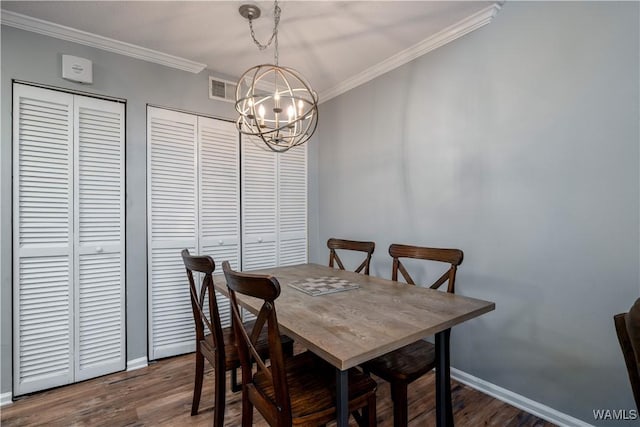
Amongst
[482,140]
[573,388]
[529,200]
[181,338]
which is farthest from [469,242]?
[181,338]

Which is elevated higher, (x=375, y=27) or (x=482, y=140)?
(x=375, y=27)

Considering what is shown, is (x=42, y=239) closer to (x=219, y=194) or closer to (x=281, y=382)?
(x=219, y=194)

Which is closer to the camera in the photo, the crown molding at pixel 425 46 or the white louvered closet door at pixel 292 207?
the crown molding at pixel 425 46

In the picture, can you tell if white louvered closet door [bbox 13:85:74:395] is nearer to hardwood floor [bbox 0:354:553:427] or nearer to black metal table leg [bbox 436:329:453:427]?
hardwood floor [bbox 0:354:553:427]

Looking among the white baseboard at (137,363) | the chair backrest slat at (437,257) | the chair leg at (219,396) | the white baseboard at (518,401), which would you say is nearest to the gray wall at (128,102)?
the white baseboard at (137,363)

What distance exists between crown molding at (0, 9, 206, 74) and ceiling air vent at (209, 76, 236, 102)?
0.16 metres

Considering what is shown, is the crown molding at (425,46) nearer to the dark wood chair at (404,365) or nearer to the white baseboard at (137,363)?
the dark wood chair at (404,365)

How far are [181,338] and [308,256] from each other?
4.96ft

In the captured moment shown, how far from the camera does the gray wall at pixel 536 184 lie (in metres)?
1.58

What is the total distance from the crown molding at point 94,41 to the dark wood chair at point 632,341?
3.11 meters

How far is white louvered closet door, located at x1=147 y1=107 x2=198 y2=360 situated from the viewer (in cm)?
257

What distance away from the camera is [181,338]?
8.84ft

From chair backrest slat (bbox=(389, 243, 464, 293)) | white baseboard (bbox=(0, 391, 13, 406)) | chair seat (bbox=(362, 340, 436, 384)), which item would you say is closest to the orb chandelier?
chair backrest slat (bbox=(389, 243, 464, 293))

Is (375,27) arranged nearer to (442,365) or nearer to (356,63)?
(356,63)
